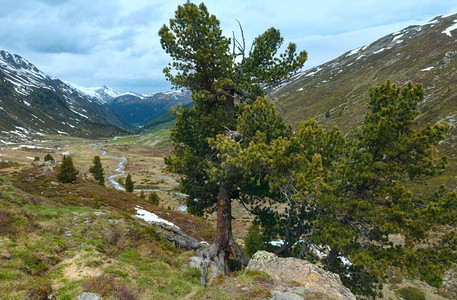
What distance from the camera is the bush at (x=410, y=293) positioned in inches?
988

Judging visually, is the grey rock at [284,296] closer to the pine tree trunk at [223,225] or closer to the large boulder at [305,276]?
the large boulder at [305,276]

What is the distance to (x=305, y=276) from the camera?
37.1ft

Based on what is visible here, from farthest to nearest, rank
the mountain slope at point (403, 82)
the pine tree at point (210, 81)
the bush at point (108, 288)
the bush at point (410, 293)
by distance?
1. the mountain slope at point (403, 82)
2. the bush at point (410, 293)
3. the pine tree at point (210, 81)
4. the bush at point (108, 288)

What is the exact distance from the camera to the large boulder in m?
10.4

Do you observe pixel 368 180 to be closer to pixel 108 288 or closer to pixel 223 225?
pixel 223 225

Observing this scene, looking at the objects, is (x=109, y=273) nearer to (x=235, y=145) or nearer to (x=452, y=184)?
(x=235, y=145)

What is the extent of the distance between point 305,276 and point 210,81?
48.4ft

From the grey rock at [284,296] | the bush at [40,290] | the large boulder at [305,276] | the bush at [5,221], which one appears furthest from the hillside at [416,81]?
the bush at [5,221]

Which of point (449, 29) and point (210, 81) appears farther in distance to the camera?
point (449, 29)

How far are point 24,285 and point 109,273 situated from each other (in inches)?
134

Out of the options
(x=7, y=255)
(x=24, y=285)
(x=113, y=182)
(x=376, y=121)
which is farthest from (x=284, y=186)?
(x=113, y=182)

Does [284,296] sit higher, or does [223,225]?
[284,296]

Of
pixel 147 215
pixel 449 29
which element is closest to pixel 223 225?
pixel 147 215

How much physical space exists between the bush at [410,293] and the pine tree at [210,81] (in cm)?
2106
